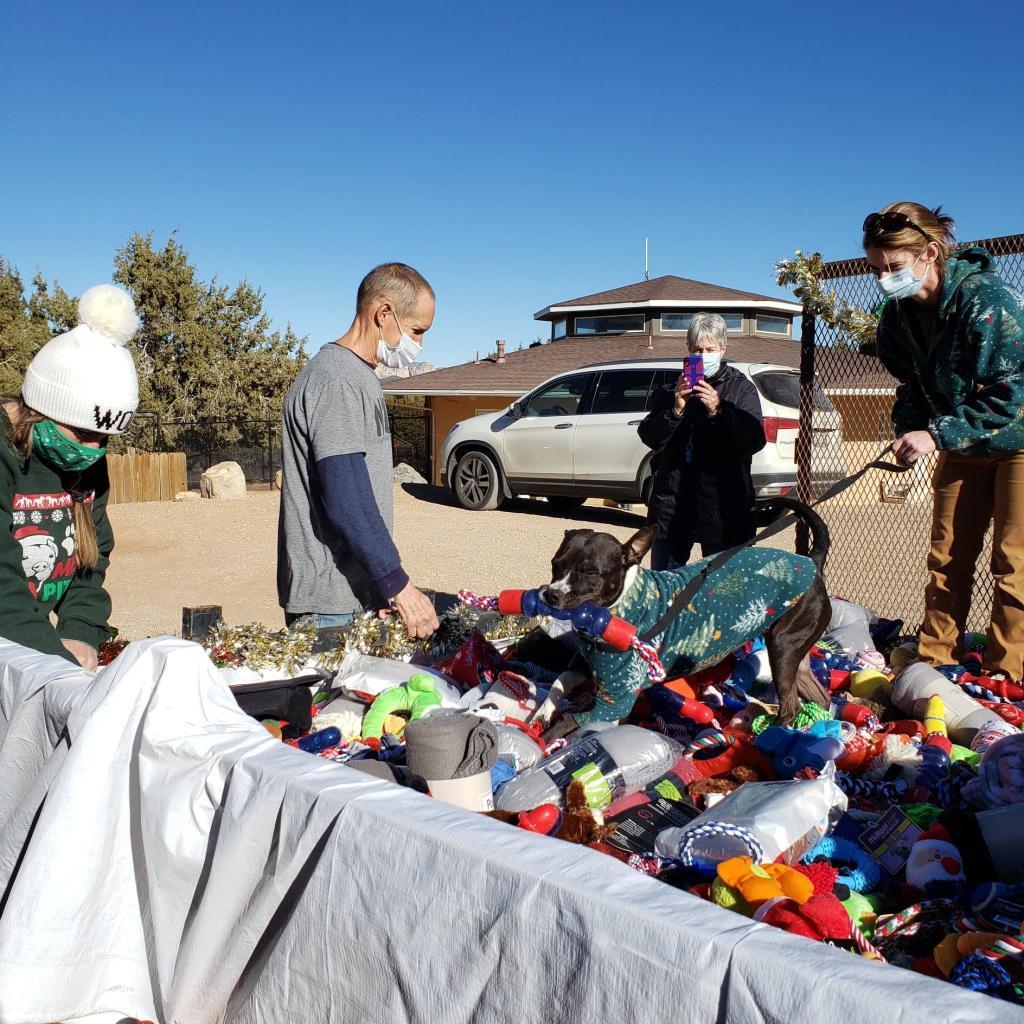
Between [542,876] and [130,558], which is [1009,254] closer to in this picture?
[542,876]

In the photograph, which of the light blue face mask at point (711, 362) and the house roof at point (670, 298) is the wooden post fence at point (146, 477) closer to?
the house roof at point (670, 298)

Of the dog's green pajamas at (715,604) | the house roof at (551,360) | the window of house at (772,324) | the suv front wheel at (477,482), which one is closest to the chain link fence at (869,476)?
the dog's green pajamas at (715,604)

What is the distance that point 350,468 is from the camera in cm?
327

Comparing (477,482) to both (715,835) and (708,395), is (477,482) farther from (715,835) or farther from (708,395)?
(715,835)

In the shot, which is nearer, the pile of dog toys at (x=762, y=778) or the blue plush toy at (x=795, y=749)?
the pile of dog toys at (x=762, y=778)

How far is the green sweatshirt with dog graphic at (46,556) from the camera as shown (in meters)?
2.65

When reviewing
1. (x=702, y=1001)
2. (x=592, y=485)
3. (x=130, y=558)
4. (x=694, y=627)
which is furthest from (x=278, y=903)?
(x=592, y=485)

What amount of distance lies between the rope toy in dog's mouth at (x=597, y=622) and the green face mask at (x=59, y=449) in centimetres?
150

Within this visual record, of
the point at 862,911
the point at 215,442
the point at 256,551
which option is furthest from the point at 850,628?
the point at 215,442

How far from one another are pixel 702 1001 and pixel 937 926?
4.55 ft

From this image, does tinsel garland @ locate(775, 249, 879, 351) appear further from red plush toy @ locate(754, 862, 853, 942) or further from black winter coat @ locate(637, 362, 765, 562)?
red plush toy @ locate(754, 862, 853, 942)

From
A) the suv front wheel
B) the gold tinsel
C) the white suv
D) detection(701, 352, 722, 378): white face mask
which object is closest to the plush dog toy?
the gold tinsel

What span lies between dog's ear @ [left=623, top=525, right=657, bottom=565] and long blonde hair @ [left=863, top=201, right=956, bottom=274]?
165cm

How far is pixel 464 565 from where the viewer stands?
10586 millimetres
